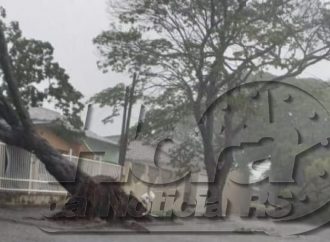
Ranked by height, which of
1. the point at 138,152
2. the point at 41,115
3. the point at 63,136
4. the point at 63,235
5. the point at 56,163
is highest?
the point at 41,115

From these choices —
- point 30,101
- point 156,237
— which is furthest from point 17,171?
point 156,237

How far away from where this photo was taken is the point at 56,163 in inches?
564

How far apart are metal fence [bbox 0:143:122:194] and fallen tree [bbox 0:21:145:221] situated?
138 centimetres

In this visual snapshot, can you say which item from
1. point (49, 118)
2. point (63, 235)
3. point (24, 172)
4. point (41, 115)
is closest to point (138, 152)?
point (41, 115)

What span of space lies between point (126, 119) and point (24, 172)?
9.14 metres

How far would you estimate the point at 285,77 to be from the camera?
23312mm

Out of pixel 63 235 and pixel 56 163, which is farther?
pixel 56 163

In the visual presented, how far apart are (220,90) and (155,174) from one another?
Result: 16.0ft

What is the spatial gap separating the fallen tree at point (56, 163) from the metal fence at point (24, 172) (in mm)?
1380

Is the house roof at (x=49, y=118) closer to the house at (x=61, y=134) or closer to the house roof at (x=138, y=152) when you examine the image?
the house at (x=61, y=134)

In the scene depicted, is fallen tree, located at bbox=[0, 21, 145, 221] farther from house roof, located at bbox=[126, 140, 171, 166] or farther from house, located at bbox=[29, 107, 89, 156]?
house roof, located at bbox=[126, 140, 171, 166]

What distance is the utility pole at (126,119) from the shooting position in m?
24.2

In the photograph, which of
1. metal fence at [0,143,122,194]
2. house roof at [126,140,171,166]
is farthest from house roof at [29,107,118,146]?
house roof at [126,140,171,166]

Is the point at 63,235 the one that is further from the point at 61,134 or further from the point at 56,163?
the point at 61,134
